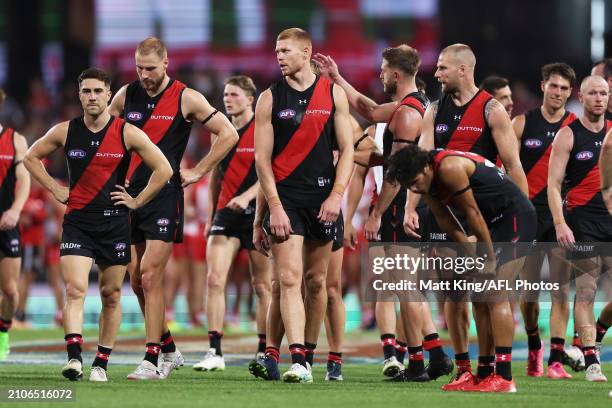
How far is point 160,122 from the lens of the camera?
10594 millimetres

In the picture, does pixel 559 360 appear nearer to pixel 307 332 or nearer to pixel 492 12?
pixel 307 332

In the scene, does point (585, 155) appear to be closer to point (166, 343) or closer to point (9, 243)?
point (166, 343)

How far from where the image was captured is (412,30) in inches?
1015

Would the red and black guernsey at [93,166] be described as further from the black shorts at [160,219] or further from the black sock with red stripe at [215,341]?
the black sock with red stripe at [215,341]

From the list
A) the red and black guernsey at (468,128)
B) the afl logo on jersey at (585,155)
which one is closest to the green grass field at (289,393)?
the red and black guernsey at (468,128)

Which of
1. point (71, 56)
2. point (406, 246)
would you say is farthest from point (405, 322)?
point (71, 56)

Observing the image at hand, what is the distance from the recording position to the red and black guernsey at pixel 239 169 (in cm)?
1216

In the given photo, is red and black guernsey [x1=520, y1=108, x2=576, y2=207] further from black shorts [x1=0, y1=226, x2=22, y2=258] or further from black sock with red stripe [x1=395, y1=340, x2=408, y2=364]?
black shorts [x1=0, y1=226, x2=22, y2=258]

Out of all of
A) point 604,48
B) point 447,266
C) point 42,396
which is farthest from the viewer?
point 604,48

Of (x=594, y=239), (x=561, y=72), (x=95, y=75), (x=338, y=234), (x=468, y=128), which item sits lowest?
(x=594, y=239)

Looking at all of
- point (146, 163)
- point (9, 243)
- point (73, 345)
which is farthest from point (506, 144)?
point (9, 243)

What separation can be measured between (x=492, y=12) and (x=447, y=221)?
54.3ft

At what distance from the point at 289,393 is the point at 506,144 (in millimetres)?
2554

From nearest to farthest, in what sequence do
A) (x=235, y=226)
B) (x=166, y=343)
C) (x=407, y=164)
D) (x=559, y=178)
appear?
(x=407, y=164)
(x=166, y=343)
(x=559, y=178)
(x=235, y=226)
